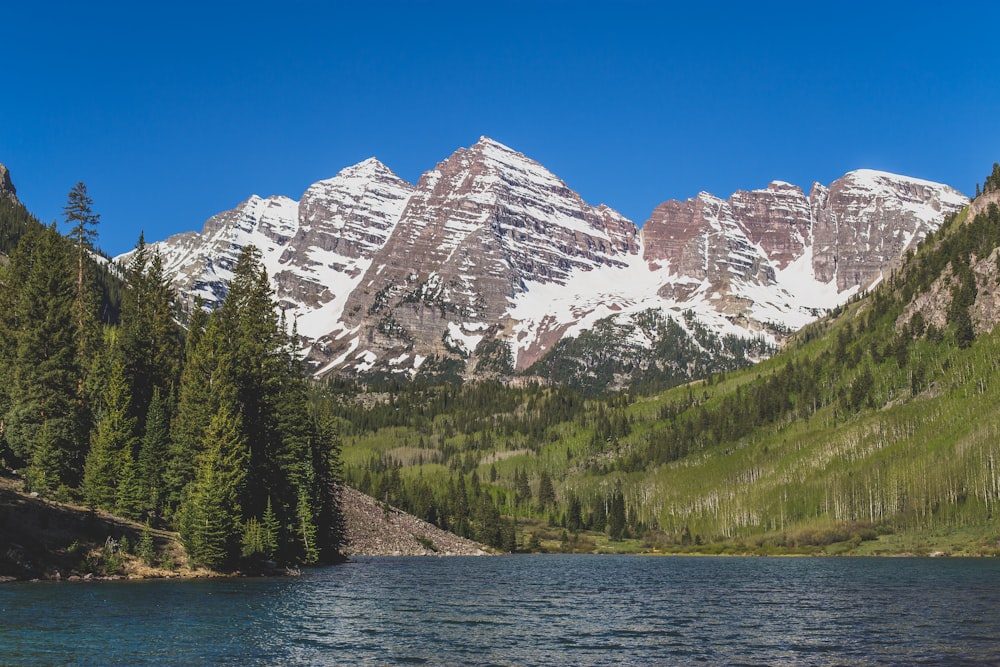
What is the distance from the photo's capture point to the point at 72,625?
52188 millimetres

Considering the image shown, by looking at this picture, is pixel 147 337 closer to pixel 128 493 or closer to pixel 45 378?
pixel 45 378

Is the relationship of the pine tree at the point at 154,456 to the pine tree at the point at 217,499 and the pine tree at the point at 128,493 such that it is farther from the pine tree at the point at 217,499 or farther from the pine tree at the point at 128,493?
the pine tree at the point at 217,499

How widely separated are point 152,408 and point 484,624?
53.0 meters

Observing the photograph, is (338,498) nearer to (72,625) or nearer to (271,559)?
(271,559)

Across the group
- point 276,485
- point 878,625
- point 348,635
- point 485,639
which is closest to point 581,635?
point 485,639

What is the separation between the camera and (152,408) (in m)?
100

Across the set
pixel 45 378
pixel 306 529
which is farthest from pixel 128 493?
pixel 306 529

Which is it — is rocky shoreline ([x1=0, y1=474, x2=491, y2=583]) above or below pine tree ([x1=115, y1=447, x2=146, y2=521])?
below

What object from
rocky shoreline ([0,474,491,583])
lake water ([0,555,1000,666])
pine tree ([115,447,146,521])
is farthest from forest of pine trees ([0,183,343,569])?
lake water ([0,555,1000,666])

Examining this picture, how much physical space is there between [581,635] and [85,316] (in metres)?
72.0

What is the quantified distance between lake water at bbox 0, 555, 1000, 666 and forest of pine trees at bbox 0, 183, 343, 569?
35.7ft

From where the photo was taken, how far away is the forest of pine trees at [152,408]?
3541 inches

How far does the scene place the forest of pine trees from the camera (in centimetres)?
8994

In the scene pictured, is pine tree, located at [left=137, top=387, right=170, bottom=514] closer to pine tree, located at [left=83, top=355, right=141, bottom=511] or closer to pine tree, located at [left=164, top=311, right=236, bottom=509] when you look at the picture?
pine tree, located at [left=164, top=311, right=236, bottom=509]
